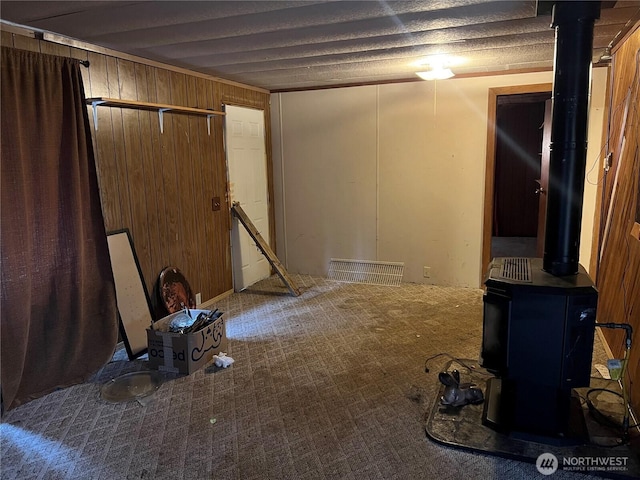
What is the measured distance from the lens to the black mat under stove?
6.66ft

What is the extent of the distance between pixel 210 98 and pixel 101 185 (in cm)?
150

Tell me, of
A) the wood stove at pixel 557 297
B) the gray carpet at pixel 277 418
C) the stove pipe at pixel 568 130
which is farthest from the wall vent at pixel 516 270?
the gray carpet at pixel 277 418

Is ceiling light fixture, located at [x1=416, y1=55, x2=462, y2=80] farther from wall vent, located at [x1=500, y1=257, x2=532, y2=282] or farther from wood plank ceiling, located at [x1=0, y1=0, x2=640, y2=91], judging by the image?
wall vent, located at [x1=500, y1=257, x2=532, y2=282]

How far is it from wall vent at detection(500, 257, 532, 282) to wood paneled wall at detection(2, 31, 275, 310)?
2.55 metres

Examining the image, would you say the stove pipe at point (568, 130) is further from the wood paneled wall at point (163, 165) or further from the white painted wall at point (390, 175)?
the wood paneled wall at point (163, 165)

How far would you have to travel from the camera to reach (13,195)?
8.01ft

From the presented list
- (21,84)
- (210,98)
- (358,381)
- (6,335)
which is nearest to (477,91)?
(210,98)

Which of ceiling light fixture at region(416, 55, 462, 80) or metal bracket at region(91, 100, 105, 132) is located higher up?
ceiling light fixture at region(416, 55, 462, 80)

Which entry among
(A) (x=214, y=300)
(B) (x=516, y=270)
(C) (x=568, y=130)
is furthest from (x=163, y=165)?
(C) (x=568, y=130)

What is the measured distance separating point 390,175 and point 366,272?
110cm

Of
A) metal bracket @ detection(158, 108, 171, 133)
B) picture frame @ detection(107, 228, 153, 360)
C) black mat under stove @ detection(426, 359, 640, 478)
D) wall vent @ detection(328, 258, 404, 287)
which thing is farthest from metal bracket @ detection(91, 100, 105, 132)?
wall vent @ detection(328, 258, 404, 287)

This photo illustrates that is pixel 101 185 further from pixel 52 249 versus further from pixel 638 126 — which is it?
pixel 638 126

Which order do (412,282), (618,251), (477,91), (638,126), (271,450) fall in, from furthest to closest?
(412,282) → (477,91) → (618,251) → (638,126) → (271,450)

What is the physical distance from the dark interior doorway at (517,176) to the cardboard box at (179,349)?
16.7 feet
